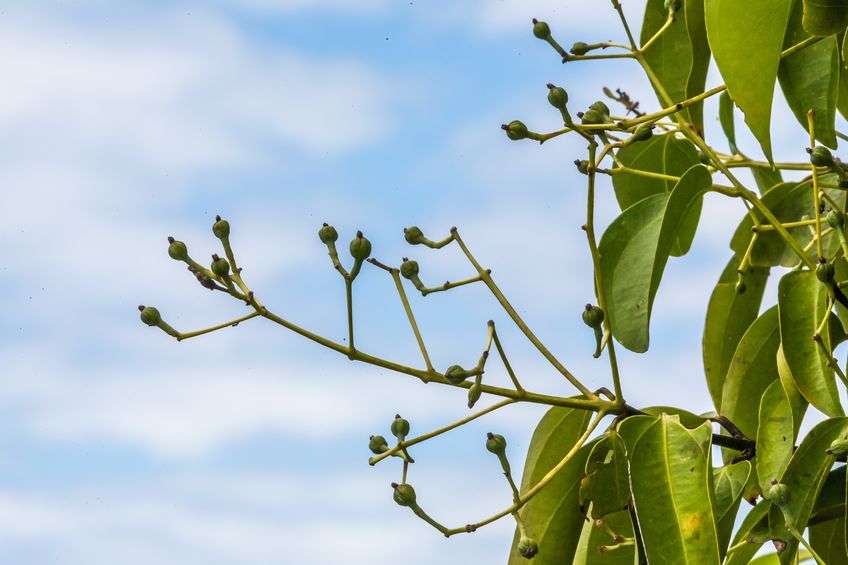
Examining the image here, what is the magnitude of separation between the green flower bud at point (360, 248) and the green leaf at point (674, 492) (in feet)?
1.43

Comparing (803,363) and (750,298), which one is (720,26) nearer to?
(803,363)

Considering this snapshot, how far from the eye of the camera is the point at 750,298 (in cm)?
230

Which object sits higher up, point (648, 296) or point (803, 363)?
point (648, 296)

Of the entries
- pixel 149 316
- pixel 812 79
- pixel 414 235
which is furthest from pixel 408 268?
pixel 812 79

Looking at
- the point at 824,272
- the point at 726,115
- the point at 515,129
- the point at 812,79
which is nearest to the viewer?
the point at 824,272

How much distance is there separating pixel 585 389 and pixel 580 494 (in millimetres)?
199

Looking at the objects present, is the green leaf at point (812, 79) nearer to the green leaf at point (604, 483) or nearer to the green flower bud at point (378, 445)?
the green leaf at point (604, 483)

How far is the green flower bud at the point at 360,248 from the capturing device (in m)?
1.64

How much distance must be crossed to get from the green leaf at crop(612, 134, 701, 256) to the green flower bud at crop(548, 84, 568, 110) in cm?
57

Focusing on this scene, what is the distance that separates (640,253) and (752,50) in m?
0.35

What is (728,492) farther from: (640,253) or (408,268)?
(408,268)

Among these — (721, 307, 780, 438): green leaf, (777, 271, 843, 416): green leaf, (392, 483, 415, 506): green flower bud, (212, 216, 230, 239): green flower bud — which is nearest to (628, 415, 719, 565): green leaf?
(777, 271, 843, 416): green leaf

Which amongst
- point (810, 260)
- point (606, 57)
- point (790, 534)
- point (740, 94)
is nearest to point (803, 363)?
point (810, 260)

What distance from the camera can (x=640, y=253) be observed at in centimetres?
192
